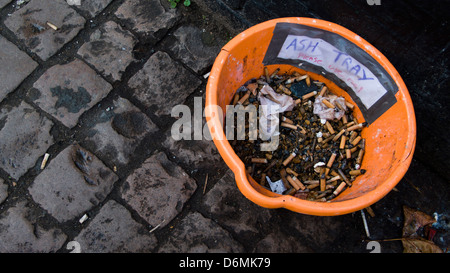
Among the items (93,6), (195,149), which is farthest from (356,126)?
(93,6)

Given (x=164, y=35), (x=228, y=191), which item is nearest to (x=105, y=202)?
(x=228, y=191)

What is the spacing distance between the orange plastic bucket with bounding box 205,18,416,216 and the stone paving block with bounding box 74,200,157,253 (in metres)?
0.80

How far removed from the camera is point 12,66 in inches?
90.0

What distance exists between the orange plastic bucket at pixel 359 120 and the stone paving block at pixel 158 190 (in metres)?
0.54

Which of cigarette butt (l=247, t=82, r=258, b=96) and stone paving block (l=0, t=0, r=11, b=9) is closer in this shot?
cigarette butt (l=247, t=82, r=258, b=96)

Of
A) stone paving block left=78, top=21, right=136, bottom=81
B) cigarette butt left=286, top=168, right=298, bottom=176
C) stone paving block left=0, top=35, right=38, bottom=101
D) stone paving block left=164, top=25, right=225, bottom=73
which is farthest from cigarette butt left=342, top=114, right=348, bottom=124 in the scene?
stone paving block left=0, top=35, right=38, bottom=101

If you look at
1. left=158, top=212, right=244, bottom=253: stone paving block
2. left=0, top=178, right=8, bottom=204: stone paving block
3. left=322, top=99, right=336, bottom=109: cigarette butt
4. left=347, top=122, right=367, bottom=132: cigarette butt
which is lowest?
left=158, top=212, right=244, bottom=253: stone paving block

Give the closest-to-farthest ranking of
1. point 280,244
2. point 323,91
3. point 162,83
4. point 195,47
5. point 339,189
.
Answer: point 339,189 < point 280,244 < point 323,91 < point 162,83 < point 195,47

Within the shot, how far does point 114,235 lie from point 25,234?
54 centimetres

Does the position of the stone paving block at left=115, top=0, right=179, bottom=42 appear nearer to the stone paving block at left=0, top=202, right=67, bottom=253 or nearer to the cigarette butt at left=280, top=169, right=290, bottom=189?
the cigarette butt at left=280, top=169, right=290, bottom=189

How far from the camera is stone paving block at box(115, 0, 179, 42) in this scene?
246 cm

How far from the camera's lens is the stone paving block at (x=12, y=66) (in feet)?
7.38

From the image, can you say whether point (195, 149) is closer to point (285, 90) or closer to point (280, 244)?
point (285, 90)

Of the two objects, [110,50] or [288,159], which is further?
[110,50]
